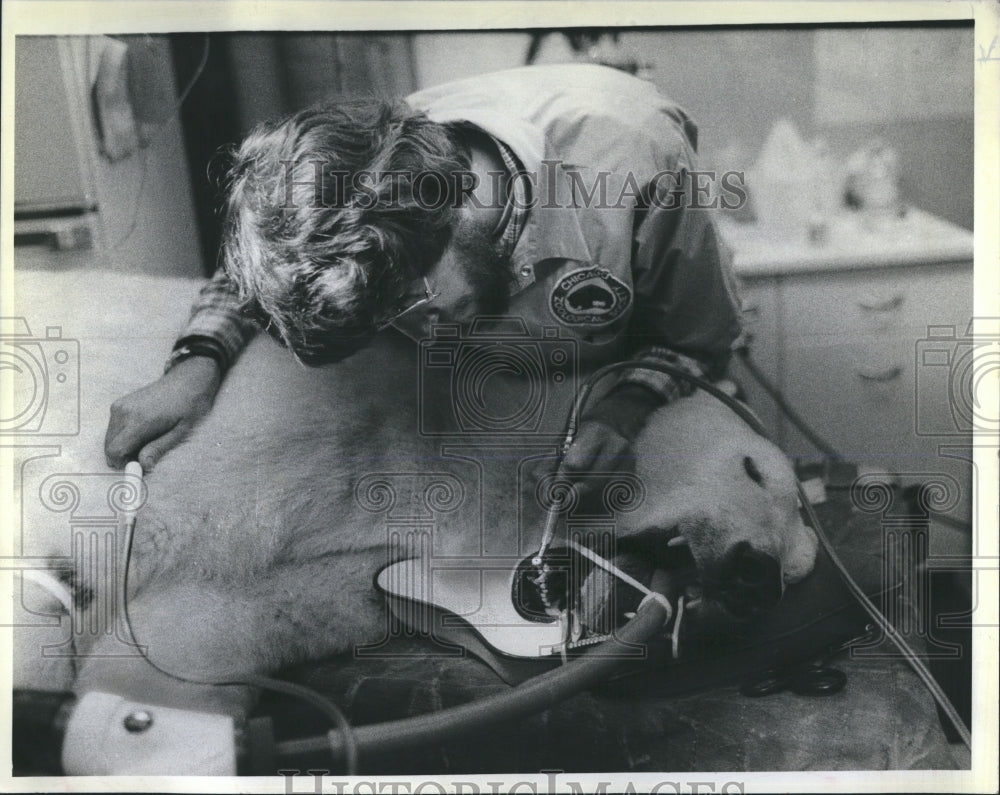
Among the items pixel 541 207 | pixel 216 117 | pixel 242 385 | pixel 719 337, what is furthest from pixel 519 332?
pixel 216 117

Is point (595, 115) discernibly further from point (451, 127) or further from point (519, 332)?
point (519, 332)

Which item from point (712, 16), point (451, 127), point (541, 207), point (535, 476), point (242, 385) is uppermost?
point (712, 16)

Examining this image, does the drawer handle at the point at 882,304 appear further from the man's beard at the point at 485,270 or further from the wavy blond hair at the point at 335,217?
the wavy blond hair at the point at 335,217

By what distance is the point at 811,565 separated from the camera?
14.0 ft

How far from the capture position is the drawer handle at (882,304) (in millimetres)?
4289

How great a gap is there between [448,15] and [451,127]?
473mm

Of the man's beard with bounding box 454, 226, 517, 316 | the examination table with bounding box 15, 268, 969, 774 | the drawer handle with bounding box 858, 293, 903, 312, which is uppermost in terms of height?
the man's beard with bounding box 454, 226, 517, 316

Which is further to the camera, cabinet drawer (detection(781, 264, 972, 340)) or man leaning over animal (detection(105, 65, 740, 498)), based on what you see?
cabinet drawer (detection(781, 264, 972, 340))

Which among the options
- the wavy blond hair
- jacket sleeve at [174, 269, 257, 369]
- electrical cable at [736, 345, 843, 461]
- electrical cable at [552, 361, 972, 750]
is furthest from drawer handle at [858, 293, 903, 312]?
jacket sleeve at [174, 269, 257, 369]

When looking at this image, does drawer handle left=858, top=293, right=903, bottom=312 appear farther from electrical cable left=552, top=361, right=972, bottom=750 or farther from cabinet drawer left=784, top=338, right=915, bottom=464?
electrical cable left=552, top=361, right=972, bottom=750

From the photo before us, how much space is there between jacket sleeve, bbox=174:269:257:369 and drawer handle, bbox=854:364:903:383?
2.51 m

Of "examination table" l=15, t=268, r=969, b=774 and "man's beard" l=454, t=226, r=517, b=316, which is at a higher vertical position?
"man's beard" l=454, t=226, r=517, b=316

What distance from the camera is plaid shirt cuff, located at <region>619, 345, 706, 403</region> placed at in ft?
Result: 13.9

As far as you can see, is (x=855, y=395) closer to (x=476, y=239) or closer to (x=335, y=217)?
(x=476, y=239)
